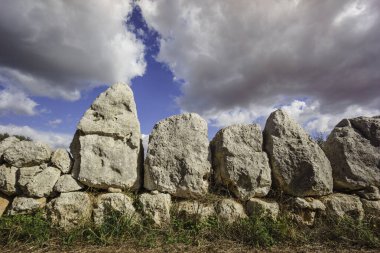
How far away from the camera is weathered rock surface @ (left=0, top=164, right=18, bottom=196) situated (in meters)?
6.21

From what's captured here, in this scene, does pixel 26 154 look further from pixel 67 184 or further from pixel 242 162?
pixel 242 162

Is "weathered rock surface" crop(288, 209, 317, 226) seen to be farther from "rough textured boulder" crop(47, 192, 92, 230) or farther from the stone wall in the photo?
"rough textured boulder" crop(47, 192, 92, 230)

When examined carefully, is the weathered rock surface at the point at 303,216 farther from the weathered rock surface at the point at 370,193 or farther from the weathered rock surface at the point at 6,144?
the weathered rock surface at the point at 6,144

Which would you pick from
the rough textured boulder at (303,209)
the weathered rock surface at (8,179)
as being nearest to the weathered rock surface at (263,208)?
the rough textured boulder at (303,209)

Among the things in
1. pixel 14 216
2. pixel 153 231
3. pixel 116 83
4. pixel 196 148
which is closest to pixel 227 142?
pixel 196 148

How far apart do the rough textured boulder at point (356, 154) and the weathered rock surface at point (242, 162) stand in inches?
60.8

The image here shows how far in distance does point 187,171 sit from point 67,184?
2267mm

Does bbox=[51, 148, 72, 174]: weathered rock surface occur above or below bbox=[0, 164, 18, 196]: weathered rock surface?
above

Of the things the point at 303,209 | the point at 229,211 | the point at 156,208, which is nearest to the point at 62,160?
the point at 156,208

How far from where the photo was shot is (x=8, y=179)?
6.23 m

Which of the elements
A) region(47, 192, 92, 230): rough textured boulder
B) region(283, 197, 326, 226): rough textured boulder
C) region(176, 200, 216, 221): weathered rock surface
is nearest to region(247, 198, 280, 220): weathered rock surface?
region(283, 197, 326, 226): rough textured boulder

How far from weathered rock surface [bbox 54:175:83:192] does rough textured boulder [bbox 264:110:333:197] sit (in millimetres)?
3843

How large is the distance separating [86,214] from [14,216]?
124cm

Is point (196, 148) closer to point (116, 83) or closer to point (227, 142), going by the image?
point (227, 142)
